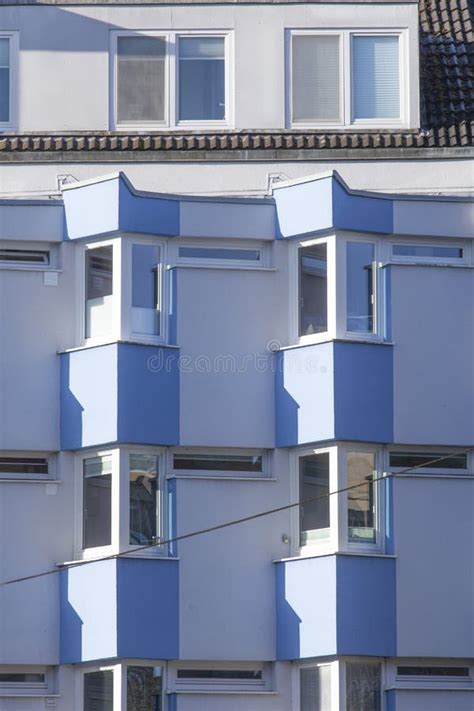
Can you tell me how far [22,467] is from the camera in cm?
3212

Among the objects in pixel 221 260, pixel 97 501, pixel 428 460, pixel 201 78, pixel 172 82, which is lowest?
pixel 97 501

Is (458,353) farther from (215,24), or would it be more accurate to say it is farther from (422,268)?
(215,24)

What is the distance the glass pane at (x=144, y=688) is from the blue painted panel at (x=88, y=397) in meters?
3.27

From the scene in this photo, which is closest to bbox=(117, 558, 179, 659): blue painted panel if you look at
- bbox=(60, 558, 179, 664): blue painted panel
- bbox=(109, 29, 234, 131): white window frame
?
bbox=(60, 558, 179, 664): blue painted panel

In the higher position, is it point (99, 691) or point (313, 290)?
point (313, 290)

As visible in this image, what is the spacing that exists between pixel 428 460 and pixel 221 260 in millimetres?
4204

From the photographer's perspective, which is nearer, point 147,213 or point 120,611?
point 120,611

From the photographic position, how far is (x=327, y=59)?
3466 cm

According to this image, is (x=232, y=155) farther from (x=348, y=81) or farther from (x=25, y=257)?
(x=25, y=257)

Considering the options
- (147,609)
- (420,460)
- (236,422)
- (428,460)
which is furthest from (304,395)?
(147,609)

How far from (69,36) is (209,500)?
782cm

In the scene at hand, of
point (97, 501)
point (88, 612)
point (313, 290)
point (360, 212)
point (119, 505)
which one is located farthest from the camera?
point (313, 290)

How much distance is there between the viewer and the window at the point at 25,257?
32719 millimetres

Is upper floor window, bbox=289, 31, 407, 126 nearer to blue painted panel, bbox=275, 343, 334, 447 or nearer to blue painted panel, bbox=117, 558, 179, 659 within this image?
blue painted panel, bbox=275, 343, 334, 447
